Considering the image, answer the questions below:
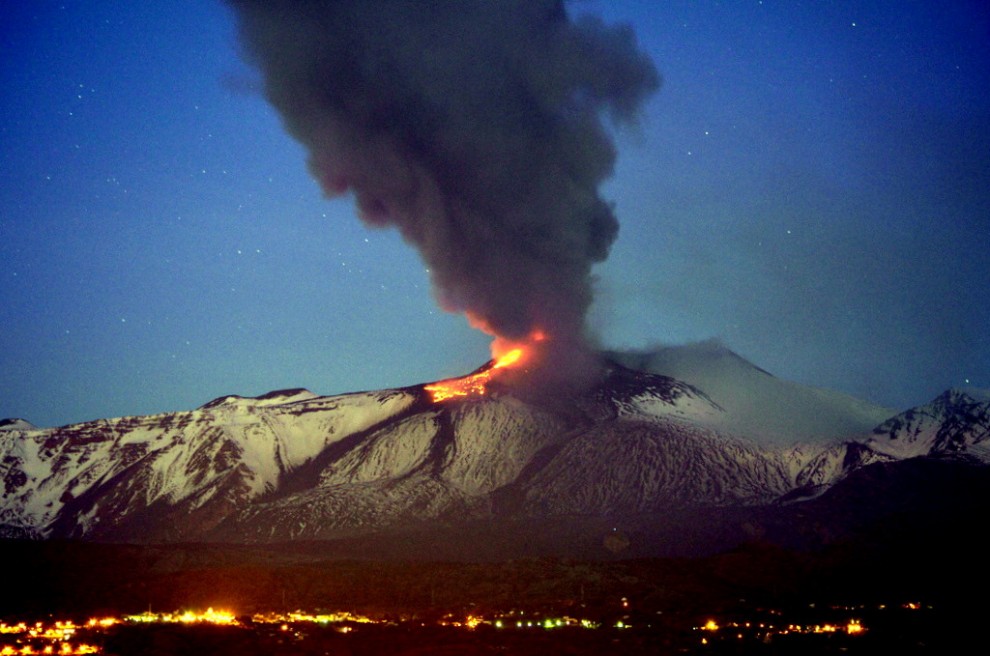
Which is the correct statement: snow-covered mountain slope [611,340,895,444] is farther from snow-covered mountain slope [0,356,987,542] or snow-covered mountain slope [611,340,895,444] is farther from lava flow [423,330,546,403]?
lava flow [423,330,546,403]

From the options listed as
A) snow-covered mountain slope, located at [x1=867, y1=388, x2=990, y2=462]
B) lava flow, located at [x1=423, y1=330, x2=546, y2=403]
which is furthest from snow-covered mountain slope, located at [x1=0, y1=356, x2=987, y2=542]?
lava flow, located at [x1=423, y1=330, x2=546, y2=403]

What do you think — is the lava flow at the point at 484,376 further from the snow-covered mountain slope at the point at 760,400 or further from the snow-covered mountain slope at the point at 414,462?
the snow-covered mountain slope at the point at 760,400

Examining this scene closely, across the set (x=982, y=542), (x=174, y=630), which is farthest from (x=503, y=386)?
(x=174, y=630)

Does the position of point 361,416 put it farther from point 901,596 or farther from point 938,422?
point 901,596

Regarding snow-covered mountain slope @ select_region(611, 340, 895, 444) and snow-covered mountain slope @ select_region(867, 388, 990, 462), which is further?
snow-covered mountain slope @ select_region(611, 340, 895, 444)

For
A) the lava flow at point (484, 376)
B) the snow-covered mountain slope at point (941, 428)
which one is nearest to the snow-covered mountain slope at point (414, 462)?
the snow-covered mountain slope at point (941, 428)
